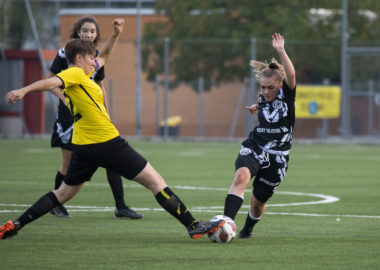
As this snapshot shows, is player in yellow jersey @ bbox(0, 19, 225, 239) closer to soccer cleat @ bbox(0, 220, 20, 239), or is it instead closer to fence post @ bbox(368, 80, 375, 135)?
soccer cleat @ bbox(0, 220, 20, 239)

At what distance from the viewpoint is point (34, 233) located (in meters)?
8.23

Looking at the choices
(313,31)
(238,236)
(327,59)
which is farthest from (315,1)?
(238,236)

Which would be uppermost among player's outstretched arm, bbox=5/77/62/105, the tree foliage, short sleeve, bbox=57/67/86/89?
the tree foliage

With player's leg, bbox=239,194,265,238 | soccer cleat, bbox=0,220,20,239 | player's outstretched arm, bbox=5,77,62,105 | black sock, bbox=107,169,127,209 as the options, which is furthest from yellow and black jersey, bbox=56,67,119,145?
black sock, bbox=107,169,127,209

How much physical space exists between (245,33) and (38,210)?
2965 centimetres

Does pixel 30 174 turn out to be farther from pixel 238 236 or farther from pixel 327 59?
pixel 327 59

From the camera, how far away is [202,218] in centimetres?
953

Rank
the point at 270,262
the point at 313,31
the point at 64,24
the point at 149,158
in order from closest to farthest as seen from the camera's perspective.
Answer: the point at 270,262 → the point at 149,158 → the point at 313,31 → the point at 64,24

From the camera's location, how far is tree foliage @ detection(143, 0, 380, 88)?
32.2 metres

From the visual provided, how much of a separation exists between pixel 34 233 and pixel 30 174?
7770 millimetres

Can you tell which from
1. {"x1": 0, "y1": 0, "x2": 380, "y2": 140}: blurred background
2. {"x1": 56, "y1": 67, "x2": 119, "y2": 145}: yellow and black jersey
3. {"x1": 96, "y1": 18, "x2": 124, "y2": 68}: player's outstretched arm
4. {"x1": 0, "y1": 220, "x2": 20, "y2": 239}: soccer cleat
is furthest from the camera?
{"x1": 0, "y1": 0, "x2": 380, "y2": 140}: blurred background

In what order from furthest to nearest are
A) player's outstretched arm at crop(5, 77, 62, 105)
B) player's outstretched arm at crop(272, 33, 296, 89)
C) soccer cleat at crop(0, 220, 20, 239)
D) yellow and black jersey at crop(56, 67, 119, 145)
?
player's outstretched arm at crop(272, 33, 296, 89) → soccer cleat at crop(0, 220, 20, 239) → yellow and black jersey at crop(56, 67, 119, 145) → player's outstretched arm at crop(5, 77, 62, 105)

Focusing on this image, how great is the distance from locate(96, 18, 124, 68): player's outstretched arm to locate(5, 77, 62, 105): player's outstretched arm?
5.20 feet

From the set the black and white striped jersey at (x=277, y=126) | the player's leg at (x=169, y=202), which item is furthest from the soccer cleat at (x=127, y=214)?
the black and white striped jersey at (x=277, y=126)
